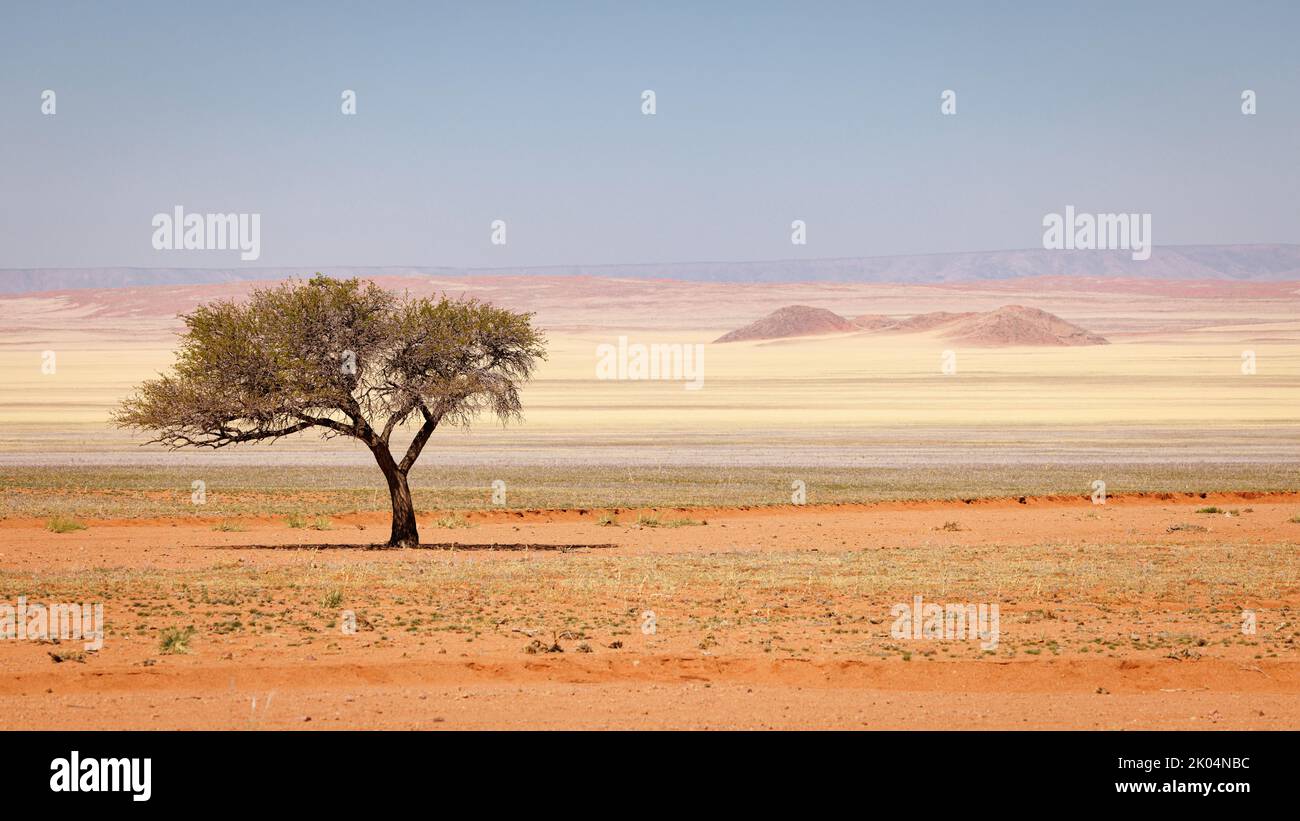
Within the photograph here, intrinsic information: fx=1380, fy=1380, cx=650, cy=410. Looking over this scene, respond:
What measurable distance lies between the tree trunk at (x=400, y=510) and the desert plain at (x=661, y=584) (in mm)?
789

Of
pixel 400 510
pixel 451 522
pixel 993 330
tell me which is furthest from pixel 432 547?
pixel 993 330

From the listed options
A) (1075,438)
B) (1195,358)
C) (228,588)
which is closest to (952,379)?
(1195,358)

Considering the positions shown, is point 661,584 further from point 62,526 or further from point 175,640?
point 62,526

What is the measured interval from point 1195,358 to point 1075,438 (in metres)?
84.3

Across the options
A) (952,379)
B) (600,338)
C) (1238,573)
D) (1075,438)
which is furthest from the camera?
(600,338)

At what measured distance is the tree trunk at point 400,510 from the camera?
1128 inches

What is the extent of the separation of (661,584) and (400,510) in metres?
8.34

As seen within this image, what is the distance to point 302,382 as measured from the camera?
27.6m

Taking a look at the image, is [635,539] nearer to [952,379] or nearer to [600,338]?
[952,379]

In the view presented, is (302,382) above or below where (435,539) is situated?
above

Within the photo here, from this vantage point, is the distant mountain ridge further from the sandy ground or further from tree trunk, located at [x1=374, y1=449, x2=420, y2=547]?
tree trunk, located at [x1=374, y1=449, x2=420, y2=547]

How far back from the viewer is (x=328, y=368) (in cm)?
2788

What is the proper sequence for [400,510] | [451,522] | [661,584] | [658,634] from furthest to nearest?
1. [451,522]
2. [400,510]
3. [661,584]
4. [658,634]

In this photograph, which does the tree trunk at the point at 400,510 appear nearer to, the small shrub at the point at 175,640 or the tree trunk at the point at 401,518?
the tree trunk at the point at 401,518
